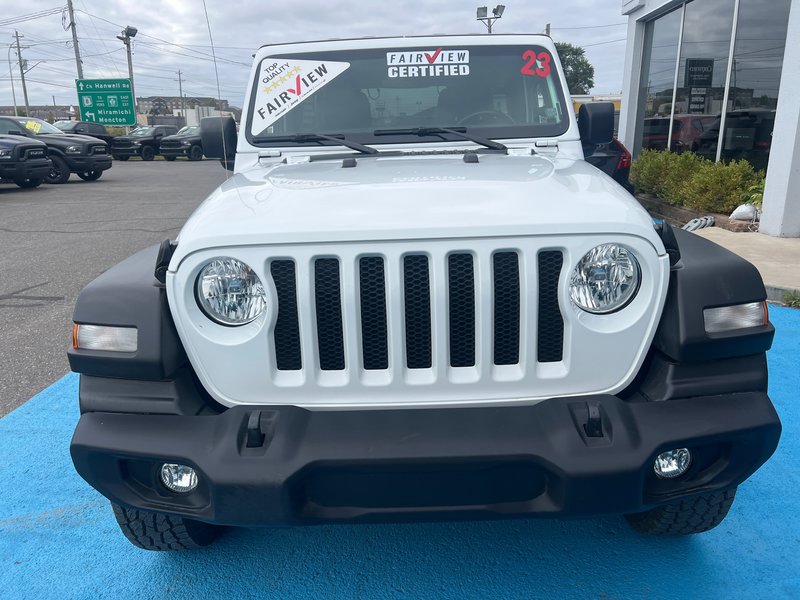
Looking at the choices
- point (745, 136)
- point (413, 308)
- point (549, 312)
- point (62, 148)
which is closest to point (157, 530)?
point (413, 308)

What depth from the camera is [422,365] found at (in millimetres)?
1880

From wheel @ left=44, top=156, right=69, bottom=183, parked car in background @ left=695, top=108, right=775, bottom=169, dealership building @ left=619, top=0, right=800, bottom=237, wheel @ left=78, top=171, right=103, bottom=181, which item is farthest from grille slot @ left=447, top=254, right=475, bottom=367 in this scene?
wheel @ left=78, top=171, right=103, bottom=181

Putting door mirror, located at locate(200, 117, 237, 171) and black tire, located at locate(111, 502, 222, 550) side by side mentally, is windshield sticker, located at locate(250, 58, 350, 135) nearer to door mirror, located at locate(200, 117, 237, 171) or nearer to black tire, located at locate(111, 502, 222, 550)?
door mirror, located at locate(200, 117, 237, 171)

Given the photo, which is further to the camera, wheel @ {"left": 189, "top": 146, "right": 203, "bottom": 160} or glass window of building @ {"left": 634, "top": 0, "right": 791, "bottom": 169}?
wheel @ {"left": 189, "top": 146, "right": 203, "bottom": 160}

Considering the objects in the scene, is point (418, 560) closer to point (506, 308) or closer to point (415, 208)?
point (506, 308)

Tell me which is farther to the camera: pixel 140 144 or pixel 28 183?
pixel 140 144

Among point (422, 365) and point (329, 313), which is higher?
point (329, 313)

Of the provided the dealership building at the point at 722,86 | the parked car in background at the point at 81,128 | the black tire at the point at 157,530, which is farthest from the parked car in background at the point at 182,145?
the black tire at the point at 157,530

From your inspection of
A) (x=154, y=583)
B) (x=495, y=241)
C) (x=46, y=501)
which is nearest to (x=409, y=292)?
(x=495, y=241)

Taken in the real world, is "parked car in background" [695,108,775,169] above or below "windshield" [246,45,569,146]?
below

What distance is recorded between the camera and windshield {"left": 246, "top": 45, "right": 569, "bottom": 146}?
3213 millimetres

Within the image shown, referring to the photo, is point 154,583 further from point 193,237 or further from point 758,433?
point 758,433

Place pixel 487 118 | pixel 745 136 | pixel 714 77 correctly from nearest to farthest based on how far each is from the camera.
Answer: pixel 487 118, pixel 745 136, pixel 714 77

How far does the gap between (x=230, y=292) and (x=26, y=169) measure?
45.1 ft
